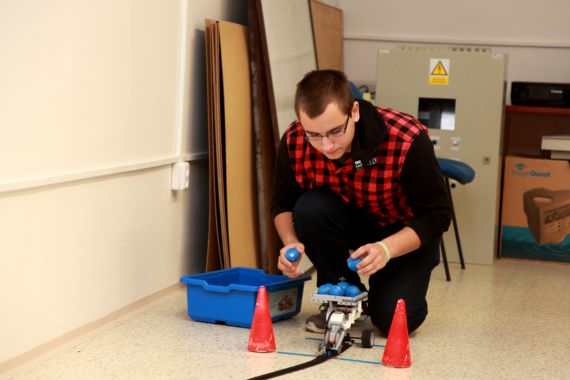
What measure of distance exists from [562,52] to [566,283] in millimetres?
1554

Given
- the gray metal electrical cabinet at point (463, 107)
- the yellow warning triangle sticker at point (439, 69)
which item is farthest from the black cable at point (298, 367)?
the yellow warning triangle sticker at point (439, 69)

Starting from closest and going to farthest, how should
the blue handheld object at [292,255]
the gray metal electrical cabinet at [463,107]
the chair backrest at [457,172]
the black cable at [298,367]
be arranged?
1. the black cable at [298,367]
2. the blue handheld object at [292,255]
3. the chair backrest at [457,172]
4. the gray metal electrical cabinet at [463,107]

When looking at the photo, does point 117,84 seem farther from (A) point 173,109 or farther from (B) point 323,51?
(B) point 323,51

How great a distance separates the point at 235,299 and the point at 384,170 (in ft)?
2.10

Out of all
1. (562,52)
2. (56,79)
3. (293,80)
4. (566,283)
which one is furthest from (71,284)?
(562,52)

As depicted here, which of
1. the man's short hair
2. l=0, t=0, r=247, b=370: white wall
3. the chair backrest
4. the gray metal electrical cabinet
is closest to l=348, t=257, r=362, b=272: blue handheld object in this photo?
the man's short hair

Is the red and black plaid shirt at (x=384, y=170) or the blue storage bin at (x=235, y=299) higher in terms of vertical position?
the red and black plaid shirt at (x=384, y=170)

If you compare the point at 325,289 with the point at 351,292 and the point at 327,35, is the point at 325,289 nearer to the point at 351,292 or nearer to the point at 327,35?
the point at 351,292

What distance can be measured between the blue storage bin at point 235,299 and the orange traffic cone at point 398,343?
0.48 meters

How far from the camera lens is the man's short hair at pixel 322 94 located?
212 cm

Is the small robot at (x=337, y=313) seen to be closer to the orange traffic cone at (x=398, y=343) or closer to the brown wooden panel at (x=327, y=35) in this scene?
the orange traffic cone at (x=398, y=343)

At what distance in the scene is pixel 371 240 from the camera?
265 centimetres

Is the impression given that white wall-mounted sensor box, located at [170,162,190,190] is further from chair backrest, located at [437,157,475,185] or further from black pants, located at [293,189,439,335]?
chair backrest, located at [437,157,475,185]

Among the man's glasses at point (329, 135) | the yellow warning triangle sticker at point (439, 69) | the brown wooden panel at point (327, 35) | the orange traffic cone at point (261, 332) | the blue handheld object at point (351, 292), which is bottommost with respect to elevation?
the orange traffic cone at point (261, 332)
